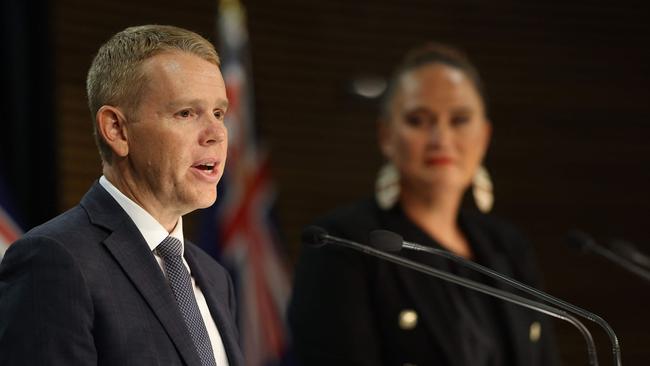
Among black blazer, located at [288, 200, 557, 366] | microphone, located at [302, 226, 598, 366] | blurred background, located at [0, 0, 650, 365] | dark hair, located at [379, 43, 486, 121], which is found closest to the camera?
microphone, located at [302, 226, 598, 366]

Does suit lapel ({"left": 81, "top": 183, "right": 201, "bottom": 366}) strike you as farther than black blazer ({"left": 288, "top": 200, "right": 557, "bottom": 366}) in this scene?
No

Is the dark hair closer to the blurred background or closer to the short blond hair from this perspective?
the short blond hair

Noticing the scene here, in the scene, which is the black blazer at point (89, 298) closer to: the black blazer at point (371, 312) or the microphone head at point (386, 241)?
the microphone head at point (386, 241)

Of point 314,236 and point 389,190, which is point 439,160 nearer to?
point 389,190

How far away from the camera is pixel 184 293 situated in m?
1.93

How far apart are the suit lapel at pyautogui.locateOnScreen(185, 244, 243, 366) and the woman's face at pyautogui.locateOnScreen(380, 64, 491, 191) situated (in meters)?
1.18

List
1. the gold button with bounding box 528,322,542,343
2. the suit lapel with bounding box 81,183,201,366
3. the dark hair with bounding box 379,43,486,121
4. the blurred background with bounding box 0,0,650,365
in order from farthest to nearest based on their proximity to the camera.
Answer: the blurred background with bounding box 0,0,650,365 → the dark hair with bounding box 379,43,486,121 → the gold button with bounding box 528,322,542,343 → the suit lapel with bounding box 81,183,201,366

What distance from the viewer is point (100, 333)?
5.69 feet

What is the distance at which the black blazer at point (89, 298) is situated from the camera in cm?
167

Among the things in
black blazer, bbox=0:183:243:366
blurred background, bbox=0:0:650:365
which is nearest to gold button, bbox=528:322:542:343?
black blazer, bbox=0:183:243:366

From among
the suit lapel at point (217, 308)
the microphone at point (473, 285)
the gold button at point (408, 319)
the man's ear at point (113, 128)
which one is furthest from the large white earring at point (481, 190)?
the man's ear at point (113, 128)

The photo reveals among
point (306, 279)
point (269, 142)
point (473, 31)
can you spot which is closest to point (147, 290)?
point (306, 279)

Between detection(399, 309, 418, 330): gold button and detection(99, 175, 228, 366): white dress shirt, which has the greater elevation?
detection(99, 175, 228, 366): white dress shirt

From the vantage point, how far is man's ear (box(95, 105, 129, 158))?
6.28ft
